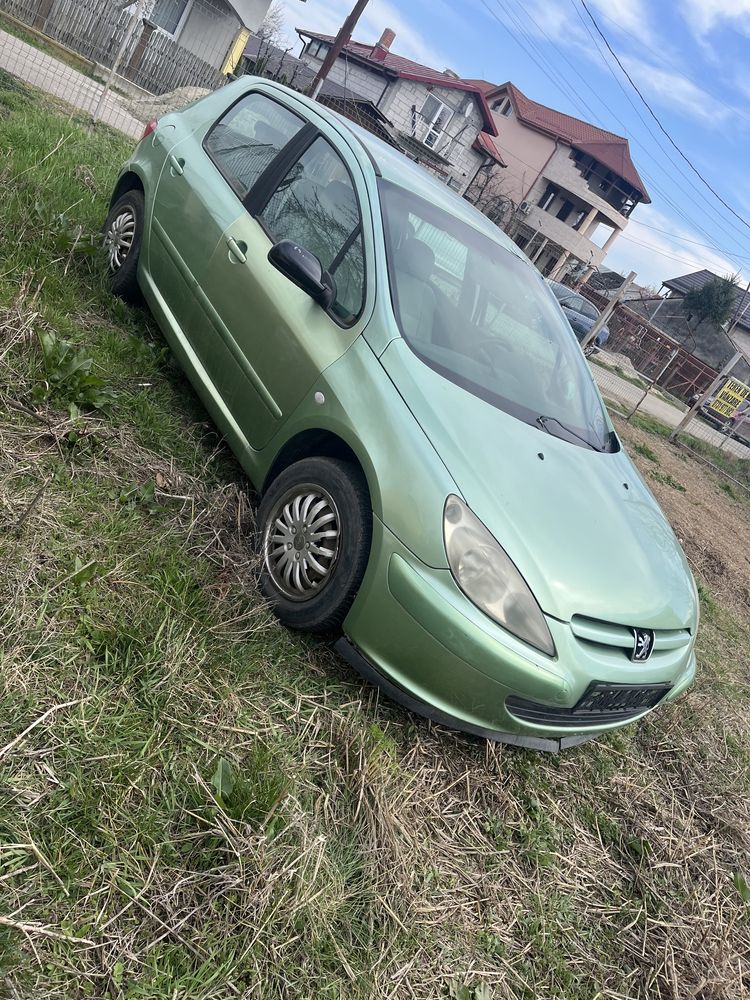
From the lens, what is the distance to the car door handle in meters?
3.55

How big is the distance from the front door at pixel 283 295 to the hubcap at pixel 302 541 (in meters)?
0.42

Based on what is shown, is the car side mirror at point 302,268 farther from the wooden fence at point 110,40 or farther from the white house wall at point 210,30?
the white house wall at point 210,30

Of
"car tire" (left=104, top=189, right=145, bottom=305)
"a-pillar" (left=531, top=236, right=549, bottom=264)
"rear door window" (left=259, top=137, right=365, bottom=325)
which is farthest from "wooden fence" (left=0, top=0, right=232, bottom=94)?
"a-pillar" (left=531, top=236, right=549, bottom=264)

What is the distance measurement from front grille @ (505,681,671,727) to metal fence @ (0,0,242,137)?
395 inches

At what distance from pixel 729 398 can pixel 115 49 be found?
22352mm

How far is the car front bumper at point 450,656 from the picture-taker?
8.17 ft

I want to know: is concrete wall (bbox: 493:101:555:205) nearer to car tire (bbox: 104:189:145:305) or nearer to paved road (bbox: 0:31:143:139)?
paved road (bbox: 0:31:143:139)

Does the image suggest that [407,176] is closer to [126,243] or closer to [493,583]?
[126,243]

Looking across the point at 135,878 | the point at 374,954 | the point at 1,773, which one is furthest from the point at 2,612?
the point at 374,954

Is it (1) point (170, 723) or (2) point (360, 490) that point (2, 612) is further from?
(2) point (360, 490)

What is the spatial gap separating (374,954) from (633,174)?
52.3 meters

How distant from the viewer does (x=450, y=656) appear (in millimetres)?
2506

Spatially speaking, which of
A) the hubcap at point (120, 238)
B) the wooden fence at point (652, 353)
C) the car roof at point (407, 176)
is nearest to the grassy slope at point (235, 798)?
the hubcap at point (120, 238)

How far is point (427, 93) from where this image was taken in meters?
38.6
